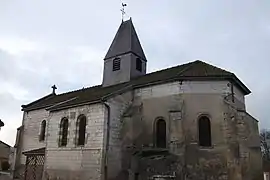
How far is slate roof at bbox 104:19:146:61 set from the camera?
2555 cm

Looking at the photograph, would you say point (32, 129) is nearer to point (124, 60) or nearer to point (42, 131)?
point (42, 131)

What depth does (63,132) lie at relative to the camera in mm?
21562

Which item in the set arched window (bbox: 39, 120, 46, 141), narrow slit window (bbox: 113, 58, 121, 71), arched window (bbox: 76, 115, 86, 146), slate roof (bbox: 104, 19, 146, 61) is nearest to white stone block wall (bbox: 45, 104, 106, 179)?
arched window (bbox: 76, 115, 86, 146)

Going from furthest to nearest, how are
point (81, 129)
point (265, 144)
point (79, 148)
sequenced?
point (265, 144) → point (81, 129) → point (79, 148)

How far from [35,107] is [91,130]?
37.0 feet

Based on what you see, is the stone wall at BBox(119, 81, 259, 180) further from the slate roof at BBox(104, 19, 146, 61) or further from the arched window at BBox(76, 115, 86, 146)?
the slate roof at BBox(104, 19, 146, 61)

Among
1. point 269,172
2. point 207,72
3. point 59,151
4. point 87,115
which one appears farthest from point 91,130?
point 269,172

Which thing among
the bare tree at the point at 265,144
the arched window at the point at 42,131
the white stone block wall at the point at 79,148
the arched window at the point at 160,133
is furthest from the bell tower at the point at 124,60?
the bare tree at the point at 265,144

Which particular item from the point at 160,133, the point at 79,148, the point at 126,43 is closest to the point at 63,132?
the point at 79,148

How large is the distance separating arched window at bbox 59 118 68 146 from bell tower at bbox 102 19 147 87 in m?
5.72

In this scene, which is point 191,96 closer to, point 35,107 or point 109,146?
point 109,146

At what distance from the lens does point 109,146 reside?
1884cm

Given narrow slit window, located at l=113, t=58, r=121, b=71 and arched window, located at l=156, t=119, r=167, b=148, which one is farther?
narrow slit window, located at l=113, t=58, r=121, b=71

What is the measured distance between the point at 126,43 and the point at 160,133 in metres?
10.2
